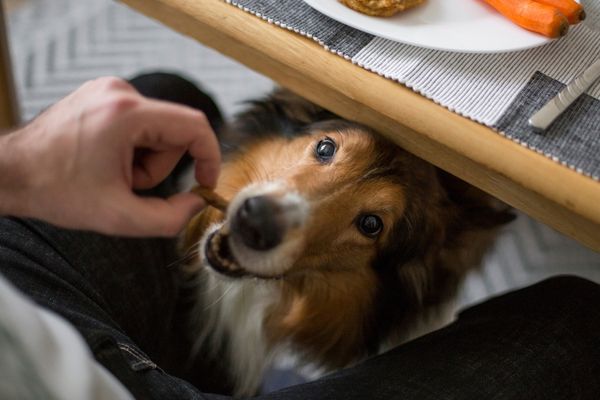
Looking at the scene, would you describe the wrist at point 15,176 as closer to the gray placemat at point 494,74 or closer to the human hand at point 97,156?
the human hand at point 97,156

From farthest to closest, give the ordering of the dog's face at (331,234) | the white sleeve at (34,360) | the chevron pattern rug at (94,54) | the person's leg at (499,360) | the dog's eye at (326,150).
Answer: the chevron pattern rug at (94,54), the dog's eye at (326,150), the dog's face at (331,234), the person's leg at (499,360), the white sleeve at (34,360)

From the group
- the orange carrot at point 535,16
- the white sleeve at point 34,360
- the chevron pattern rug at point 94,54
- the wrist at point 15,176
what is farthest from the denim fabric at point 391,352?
the chevron pattern rug at point 94,54

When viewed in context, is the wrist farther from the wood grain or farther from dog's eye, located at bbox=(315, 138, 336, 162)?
dog's eye, located at bbox=(315, 138, 336, 162)

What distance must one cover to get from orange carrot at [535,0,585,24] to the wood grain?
0.29 metres

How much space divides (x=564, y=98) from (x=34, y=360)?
0.85 m

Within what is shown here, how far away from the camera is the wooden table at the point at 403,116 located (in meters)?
0.95

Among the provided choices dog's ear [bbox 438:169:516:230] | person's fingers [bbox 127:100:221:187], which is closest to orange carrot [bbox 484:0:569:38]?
dog's ear [bbox 438:169:516:230]

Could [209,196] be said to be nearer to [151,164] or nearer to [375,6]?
[151,164]

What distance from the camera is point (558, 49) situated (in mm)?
1146

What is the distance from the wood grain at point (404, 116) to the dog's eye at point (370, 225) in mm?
258

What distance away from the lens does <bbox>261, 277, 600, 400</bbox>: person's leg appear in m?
1.05

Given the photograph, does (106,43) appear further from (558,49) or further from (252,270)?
(558,49)

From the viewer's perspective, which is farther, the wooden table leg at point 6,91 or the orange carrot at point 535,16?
the wooden table leg at point 6,91

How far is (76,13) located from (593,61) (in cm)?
239
